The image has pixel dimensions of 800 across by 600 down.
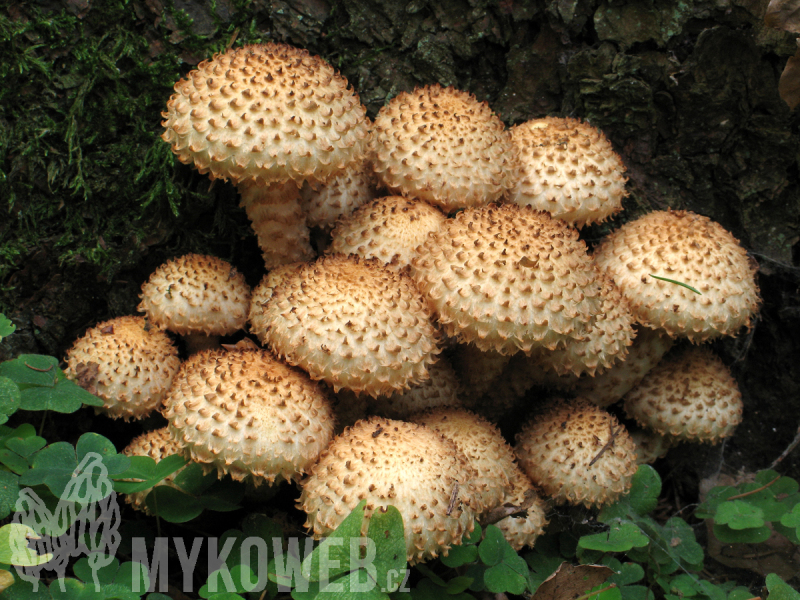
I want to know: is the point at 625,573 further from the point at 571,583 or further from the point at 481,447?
the point at 481,447

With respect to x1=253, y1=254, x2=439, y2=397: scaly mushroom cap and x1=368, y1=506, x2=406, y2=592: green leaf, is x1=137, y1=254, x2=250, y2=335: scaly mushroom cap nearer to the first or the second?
x1=253, y1=254, x2=439, y2=397: scaly mushroom cap

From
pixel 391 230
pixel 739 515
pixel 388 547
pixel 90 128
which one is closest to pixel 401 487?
pixel 388 547

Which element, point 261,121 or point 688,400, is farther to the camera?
point 688,400

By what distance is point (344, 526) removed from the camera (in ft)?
6.40

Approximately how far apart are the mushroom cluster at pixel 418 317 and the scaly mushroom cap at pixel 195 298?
0.03 ft

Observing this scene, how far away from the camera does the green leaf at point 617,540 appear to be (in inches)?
100

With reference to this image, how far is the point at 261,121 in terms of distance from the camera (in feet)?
7.52

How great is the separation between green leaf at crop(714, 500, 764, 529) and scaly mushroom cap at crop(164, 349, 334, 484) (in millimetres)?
1979

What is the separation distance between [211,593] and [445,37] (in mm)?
3035

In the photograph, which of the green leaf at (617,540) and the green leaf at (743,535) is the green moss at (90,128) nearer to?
the green leaf at (617,540)

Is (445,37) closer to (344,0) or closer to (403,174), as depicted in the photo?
(344,0)

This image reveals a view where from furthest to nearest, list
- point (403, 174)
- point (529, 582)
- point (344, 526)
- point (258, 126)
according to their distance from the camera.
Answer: point (403, 174) → point (529, 582) → point (258, 126) → point (344, 526)

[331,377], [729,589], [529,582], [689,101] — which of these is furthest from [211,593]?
[689,101]

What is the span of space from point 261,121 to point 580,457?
205cm
